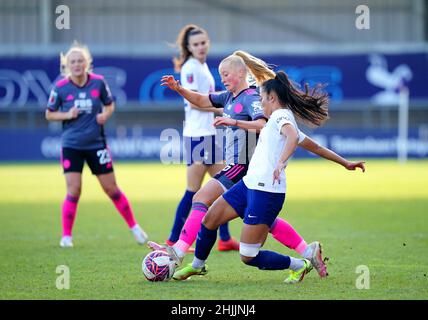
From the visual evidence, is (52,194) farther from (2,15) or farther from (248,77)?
(2,15)

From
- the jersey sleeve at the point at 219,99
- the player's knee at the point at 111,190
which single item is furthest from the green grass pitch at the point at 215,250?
the jersey sleeve at the point at 219,99

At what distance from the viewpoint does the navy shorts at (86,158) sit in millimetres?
10227

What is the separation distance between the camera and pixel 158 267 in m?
7.36

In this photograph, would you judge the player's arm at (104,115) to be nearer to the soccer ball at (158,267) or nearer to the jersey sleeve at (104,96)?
the jersey sleeve at (104,96)

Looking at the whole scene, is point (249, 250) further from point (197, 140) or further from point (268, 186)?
point (197, 140)

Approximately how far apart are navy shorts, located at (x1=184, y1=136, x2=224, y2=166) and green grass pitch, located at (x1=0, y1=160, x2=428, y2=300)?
3.40ft

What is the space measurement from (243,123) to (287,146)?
56cm

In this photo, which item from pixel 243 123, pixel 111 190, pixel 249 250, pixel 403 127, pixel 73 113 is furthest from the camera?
pixel 403 127

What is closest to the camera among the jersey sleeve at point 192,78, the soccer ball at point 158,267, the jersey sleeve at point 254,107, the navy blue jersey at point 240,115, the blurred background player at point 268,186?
the blurred background player at point 268,186

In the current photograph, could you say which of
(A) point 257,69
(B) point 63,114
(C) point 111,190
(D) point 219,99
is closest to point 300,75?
(C) point 111,190

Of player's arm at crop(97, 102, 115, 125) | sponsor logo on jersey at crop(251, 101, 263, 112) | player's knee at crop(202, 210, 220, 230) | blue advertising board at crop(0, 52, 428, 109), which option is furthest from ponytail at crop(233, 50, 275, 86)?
blue advertising board at crop(0, 52, 428, 109)

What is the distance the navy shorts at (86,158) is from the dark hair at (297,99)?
3.51m

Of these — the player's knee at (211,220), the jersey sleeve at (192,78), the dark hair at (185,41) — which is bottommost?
the player's knee at (211,220)
